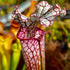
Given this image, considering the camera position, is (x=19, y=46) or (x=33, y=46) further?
(x=19, y=46)

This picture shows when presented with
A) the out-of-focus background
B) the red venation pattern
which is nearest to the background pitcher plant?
the red venation pattern

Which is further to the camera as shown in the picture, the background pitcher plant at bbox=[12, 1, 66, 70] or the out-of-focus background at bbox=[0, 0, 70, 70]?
the out-of-focus background at bbox=[0, 0, 70, 70]

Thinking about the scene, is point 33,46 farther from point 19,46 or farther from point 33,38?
point 19,46

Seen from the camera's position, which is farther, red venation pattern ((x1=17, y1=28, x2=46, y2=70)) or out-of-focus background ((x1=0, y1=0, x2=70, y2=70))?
out-of-focus background ((x1=0, y1=0, x2=70, y2=70))

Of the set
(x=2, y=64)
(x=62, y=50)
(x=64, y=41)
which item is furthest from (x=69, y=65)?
(x=2, y=64)

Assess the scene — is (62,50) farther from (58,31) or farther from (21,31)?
(21,31)

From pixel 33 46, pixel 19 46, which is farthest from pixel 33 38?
pixel 19 46

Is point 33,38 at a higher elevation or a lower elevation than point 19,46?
higher

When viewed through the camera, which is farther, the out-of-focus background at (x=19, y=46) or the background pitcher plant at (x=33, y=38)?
the out-of-focus background at (x=19, y=46)

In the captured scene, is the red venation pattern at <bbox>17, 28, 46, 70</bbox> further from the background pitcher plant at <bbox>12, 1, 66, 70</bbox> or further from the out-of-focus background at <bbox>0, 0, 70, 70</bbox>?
the out-of-focus background at <bbox>0, 0, 70, 70</bbox>

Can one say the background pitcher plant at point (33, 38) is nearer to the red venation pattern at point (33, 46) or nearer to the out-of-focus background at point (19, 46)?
the red venation pattern at point (33, 46)

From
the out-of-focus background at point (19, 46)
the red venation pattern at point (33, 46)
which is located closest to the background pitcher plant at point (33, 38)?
the red venation pattern at point (33, 46)
